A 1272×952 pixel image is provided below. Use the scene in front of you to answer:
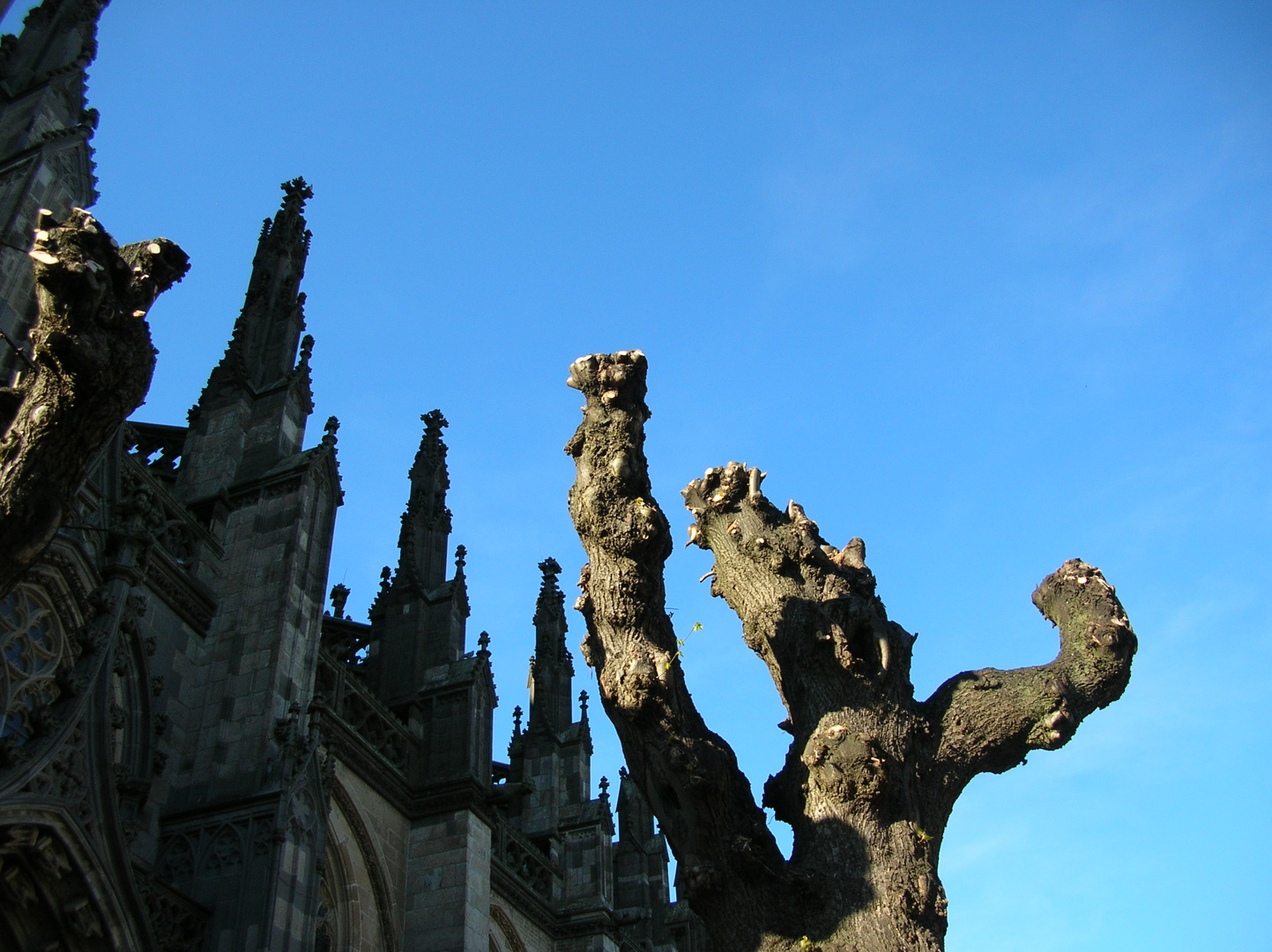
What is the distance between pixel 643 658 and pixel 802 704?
1.03 metres

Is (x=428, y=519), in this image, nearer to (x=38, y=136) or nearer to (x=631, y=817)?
(x=38, y=136)

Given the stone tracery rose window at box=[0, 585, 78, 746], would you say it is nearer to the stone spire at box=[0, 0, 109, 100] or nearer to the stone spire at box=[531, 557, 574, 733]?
the stone spire at box=[0, 0, 109, 100]

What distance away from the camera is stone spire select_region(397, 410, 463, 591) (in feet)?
62.1

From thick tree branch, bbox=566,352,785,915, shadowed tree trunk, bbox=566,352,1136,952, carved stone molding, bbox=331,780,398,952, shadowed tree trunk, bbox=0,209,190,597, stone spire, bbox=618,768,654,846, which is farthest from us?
stone spire, bbox=618,768,654,846

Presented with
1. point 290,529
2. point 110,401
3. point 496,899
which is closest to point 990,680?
point 110,401

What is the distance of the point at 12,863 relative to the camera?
8.28 m

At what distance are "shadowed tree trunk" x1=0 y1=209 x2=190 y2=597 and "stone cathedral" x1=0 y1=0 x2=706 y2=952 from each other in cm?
316

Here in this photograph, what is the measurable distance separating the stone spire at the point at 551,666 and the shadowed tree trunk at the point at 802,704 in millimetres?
16440

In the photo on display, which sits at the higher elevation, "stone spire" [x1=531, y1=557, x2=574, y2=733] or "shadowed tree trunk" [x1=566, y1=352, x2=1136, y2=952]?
"stone spire" [x1=531, y1=557, x2=574, y2=733]

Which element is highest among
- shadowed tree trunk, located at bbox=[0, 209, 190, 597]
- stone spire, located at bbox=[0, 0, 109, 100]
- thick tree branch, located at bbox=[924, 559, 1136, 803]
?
stone spire, located at bbox=[0, 0, 109, 100]

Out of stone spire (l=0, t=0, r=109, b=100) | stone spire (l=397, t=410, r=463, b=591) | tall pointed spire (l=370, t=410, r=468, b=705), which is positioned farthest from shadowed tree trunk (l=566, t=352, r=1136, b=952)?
stone spire (l=397, t=410, r=463, b=591)

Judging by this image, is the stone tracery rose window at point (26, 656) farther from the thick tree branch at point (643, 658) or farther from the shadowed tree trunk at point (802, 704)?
the shadowed tree trunk at point (802, 704)

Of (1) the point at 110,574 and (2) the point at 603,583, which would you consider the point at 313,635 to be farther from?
(2) the point at 603,583

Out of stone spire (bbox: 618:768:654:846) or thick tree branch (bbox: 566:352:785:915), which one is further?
stone spire (bbox: 618:768:654:846)
